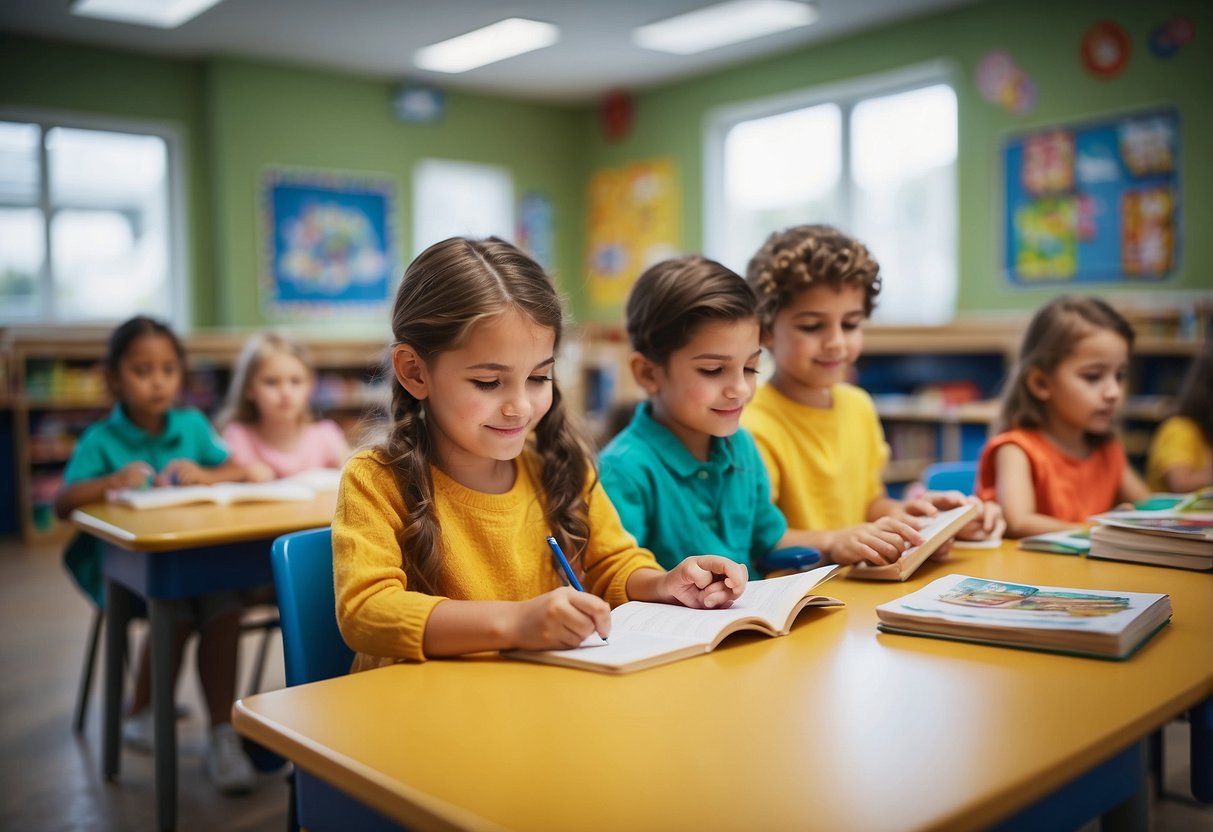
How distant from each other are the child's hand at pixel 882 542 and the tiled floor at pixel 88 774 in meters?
1.06

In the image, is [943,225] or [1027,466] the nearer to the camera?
[1027,466]

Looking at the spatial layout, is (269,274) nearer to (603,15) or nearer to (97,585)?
(603,15)

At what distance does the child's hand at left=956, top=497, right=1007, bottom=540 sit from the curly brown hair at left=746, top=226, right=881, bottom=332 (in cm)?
43

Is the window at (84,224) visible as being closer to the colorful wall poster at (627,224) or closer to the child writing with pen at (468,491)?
the colorful wall poster at (627,224)

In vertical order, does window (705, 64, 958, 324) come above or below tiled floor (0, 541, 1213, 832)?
above

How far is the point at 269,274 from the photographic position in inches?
280

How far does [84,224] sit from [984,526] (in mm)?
6452

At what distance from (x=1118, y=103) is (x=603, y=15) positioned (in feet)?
9.22

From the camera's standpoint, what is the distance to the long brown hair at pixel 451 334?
124cm

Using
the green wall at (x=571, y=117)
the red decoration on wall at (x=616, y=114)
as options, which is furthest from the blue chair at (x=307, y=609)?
the red decoration on wall at (x=616, y=114)

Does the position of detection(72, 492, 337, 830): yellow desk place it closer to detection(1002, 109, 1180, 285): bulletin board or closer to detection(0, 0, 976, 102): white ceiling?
detection(0, 0, 976, 102): white ceiling

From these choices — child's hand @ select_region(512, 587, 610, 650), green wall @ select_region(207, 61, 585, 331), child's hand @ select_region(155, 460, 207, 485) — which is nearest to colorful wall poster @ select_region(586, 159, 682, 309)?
green wall @ select_region(207, 61, 585, 331)

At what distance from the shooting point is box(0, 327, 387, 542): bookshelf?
5.85 m

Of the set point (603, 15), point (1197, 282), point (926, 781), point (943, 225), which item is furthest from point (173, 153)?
point (926, 781)
